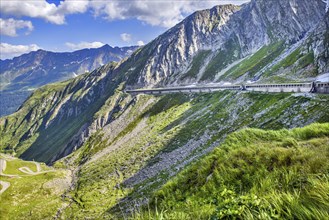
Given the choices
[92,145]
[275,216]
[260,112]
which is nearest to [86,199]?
[260,112]

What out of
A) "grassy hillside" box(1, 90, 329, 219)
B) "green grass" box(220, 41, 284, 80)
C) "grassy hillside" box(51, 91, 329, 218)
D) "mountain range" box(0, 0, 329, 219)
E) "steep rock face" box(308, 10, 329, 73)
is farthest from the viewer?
"green grass" box(220, 41, 284, 80)

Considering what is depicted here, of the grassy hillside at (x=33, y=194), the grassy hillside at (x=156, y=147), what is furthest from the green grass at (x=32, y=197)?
the grassy hillside at (x=156, y=147)

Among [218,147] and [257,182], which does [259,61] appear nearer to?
[218,147]

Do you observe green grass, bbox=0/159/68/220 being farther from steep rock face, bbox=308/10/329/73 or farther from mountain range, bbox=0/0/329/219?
steep rock face, bbox=308/10/329/73

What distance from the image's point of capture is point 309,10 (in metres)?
191

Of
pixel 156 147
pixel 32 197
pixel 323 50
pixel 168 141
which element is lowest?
pixel 32 197

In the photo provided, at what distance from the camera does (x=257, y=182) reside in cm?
1040

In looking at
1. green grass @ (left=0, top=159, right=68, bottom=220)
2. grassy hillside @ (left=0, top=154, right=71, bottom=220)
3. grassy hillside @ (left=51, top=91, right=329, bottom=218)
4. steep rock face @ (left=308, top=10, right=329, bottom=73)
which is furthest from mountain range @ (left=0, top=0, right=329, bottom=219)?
green grass @ (left=0, top=159, right=68, bottom=220)

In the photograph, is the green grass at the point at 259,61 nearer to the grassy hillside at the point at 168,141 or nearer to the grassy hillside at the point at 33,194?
the grassy hillside at the point at 168,141

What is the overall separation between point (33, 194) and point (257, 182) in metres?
114

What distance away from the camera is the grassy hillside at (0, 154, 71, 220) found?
90.0m

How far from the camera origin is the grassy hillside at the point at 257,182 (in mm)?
6449

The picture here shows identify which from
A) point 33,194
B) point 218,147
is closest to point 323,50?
point 218,147

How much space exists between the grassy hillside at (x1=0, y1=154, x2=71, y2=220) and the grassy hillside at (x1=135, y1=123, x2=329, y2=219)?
81565 mm
